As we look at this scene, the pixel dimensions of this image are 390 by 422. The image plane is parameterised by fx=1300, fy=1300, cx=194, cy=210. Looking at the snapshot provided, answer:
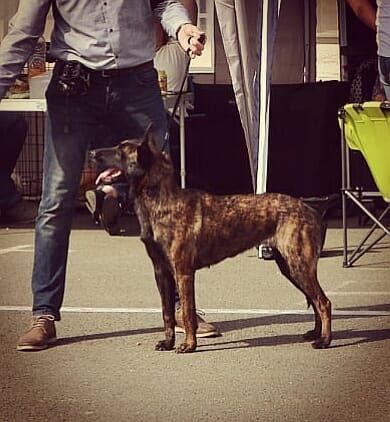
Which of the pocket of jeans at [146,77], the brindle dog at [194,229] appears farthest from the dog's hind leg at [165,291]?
the pocket of jeans at [146,77]

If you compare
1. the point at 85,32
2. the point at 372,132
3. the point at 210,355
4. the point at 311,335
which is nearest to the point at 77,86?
the point at 85,32

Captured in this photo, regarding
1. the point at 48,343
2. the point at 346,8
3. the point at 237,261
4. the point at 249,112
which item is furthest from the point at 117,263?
the point at 346,8

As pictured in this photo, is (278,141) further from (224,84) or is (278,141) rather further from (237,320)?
(237,320)

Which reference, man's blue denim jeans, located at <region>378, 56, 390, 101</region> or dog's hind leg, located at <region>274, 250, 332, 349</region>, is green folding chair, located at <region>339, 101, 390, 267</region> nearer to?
man's blue denim jeans, located at <region>378, 56, 390, 101</region>

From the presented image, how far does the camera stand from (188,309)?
243 inches

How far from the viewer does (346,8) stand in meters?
13.1

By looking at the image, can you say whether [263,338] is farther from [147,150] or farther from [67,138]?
[67,138]

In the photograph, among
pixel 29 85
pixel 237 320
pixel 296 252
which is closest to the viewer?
pixel 296 252

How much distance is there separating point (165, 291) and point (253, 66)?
3485mm

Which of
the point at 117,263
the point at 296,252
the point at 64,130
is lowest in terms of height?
the point at 117,263

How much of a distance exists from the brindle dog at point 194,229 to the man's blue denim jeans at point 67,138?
21 cm

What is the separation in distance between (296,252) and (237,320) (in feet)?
2.85

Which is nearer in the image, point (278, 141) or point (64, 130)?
point (64, 130)

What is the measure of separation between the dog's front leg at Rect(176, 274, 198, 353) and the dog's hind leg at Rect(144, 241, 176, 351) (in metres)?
0.09
